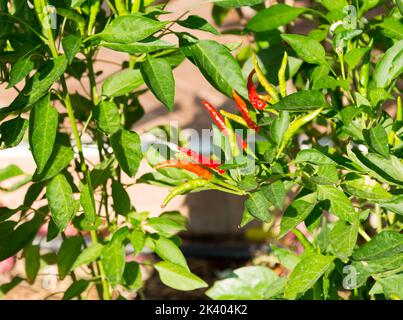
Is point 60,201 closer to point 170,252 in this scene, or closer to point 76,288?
point 170,252

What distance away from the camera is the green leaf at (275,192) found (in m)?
1.11

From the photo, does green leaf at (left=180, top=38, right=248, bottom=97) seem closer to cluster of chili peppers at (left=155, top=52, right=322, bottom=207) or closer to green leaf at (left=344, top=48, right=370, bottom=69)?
cluster of chili peppers at (left=155, top=52, right=322, bottom=207)

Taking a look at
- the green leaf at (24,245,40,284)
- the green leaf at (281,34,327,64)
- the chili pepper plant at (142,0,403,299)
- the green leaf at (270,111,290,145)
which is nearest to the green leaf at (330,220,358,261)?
the chili pepper plant at (142,0,403,299)

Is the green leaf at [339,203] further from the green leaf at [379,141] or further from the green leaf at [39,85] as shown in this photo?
the green leaf at [39,85]

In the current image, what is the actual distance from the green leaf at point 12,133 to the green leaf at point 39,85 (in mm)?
48

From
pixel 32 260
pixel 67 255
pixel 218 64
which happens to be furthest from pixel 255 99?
pixel 32 260

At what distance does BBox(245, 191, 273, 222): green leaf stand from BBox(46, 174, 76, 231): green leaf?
33 centimetres

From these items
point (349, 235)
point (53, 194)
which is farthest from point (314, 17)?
point (53, 194)

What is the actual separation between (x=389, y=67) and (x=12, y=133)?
A: 65 cm

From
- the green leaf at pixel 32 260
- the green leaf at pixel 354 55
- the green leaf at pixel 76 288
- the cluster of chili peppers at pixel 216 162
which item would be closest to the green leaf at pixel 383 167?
the cluster of chili peppers at pixel 216 162

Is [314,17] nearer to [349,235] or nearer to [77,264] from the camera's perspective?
[349,235]

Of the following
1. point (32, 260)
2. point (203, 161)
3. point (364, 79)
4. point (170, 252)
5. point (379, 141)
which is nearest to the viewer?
point (379, 141)

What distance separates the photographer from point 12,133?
47.4 inches
